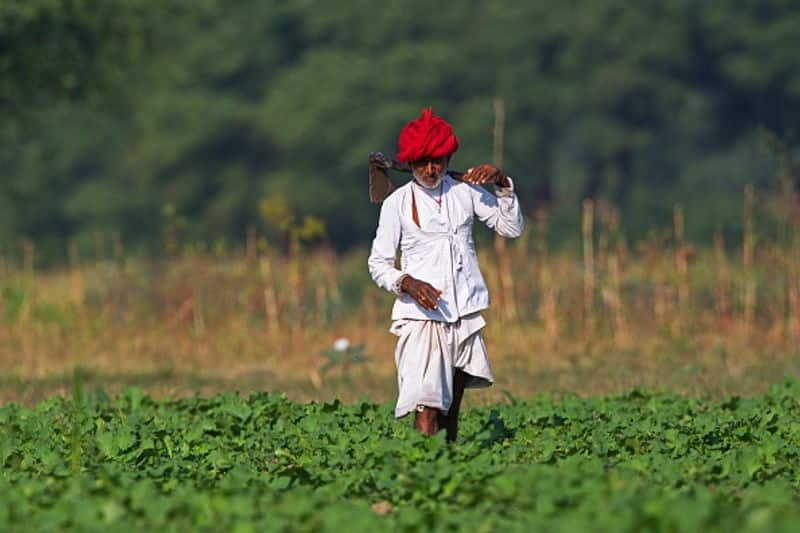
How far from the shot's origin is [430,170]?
33.7 feet

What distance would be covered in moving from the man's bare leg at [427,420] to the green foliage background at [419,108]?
40712mm

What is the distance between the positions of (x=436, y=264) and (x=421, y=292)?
0.33 metres

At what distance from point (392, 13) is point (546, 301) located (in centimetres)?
3975

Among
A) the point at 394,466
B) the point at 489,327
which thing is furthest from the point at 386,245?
the point at 489,327

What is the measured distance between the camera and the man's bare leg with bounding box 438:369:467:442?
10492 millimetres

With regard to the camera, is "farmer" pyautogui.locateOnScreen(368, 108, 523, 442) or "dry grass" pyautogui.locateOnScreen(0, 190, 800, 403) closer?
"farmer" pyautogui.locateOnScreen(368, 108, 523, 442)

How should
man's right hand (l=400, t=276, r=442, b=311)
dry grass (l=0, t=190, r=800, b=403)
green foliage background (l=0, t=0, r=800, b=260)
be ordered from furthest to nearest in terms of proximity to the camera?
green foliage background (l=0, t=0, r=800, b=260), dry grass (l=0, t=190, r=800, b=403), man's right hand (l=400, t=276, r=442, b=311)

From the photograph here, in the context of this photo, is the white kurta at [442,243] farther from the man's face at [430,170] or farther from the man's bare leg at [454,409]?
the man's bare leg at [454,409]

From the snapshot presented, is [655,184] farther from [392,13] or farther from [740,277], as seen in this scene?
[740,277]

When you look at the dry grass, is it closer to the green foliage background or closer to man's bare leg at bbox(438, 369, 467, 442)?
man's bare leg at bbox(438, 369, 467, 442)

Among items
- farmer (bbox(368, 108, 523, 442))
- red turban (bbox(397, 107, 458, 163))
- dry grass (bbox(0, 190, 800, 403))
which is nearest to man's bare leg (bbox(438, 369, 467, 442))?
farmer (bbox(368, 108, 523, 442))

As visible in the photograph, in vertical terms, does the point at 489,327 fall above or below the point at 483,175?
below

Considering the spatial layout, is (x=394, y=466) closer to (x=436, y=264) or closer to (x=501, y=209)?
(x=436, y=264)

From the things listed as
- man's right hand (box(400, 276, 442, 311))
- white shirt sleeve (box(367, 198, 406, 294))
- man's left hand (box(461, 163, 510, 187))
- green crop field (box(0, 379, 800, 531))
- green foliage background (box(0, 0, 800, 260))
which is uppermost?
green foliage background (box(0, 0, 800, 260))
